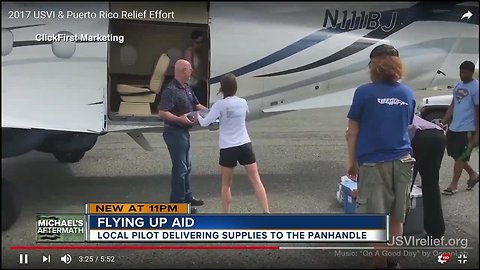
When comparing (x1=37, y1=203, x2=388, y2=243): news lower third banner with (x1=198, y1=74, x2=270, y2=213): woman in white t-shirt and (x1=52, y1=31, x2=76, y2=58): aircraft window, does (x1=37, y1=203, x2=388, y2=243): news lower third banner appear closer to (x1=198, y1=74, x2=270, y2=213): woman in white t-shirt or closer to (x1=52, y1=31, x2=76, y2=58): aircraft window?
(x1=198, y1=74, x2=270, y2=213): woman in white t-shirt

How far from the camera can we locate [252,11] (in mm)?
3109

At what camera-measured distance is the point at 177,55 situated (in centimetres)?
332

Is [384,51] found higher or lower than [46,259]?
higher

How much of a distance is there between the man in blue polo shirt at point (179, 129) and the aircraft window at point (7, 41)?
0.92 m

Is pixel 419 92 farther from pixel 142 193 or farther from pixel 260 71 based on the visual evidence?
pixel 142 193

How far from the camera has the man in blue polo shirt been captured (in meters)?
3.24

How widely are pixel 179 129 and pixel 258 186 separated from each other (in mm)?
604

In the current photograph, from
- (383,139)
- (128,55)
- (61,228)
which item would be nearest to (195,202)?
(61,228)

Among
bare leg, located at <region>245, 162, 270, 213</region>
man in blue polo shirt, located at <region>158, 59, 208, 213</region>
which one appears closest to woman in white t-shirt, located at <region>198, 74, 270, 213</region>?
bare leg, located at <region>245, 162, 270, 213</region>

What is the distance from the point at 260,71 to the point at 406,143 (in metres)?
1.04

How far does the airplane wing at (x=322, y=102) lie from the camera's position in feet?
10.8

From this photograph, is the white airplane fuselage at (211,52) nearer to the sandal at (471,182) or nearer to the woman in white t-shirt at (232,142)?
the woman in white t-shirt at (232,142)

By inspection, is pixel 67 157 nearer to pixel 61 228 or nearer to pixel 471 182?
pixel 61 228

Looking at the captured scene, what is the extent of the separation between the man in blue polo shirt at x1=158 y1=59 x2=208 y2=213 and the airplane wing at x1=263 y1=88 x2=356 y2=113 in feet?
1.72
